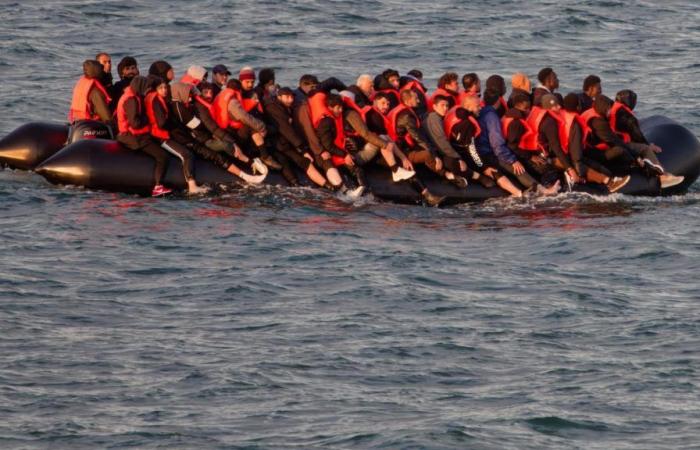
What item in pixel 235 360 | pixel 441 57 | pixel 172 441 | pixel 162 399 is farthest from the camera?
pixel 441 57

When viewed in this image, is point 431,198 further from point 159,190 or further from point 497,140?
point 159,190

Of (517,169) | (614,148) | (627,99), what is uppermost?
(627,99)

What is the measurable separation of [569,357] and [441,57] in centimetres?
2138

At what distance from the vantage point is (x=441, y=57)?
123 ft

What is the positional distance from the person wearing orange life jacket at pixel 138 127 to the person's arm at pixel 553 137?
5.78 metres

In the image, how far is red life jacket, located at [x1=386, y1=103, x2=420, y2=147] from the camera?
23.1 m

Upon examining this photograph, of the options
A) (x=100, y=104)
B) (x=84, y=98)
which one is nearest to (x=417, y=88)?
(x=100, y=104)

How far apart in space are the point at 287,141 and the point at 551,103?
4.06 m

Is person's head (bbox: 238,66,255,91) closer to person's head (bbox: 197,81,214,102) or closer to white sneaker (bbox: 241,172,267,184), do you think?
→ person's head (bbox: 197,81,214,102)

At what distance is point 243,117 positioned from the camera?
2288cm

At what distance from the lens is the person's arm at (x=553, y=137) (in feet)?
76.2

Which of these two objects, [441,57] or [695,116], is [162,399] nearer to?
[695,116]

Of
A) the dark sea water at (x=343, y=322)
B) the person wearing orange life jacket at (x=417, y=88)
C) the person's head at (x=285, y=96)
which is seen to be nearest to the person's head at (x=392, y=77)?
the person wearing orange life jacket at (x=417, y=88)

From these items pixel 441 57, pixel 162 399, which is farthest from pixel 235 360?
pixel 441 57
